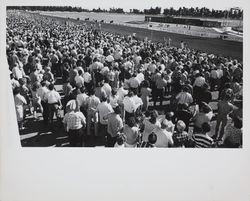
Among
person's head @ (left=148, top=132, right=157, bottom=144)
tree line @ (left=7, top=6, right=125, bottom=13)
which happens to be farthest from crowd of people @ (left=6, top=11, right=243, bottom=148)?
tree line @ (left=7, top=6, right=125, bottom=13)

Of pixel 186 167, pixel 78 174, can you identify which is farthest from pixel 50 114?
pixel 186 167

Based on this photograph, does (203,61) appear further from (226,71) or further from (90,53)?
(90,53)

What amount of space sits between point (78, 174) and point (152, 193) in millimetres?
1167

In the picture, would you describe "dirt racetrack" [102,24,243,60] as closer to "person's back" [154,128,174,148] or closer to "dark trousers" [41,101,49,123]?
"person's back" [154,128,174,148]

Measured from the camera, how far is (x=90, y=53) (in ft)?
21.2

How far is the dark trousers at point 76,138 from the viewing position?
469 cm

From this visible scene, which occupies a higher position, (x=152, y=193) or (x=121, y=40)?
(x=121, y=40)

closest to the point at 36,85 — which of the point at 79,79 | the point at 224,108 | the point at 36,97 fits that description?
the point at 36,97

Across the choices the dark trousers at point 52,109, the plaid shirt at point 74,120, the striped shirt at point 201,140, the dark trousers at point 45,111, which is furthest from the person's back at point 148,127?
the dark trousers at point 45,111

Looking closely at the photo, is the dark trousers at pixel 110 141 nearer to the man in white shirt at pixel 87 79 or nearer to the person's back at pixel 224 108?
the man in white shirt at pixel 87 79

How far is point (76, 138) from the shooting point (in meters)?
4.79

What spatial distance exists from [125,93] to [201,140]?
1.37 metres

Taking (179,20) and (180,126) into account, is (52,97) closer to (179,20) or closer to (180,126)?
(180,126)

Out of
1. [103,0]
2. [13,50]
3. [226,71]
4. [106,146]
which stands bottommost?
[106,146]
